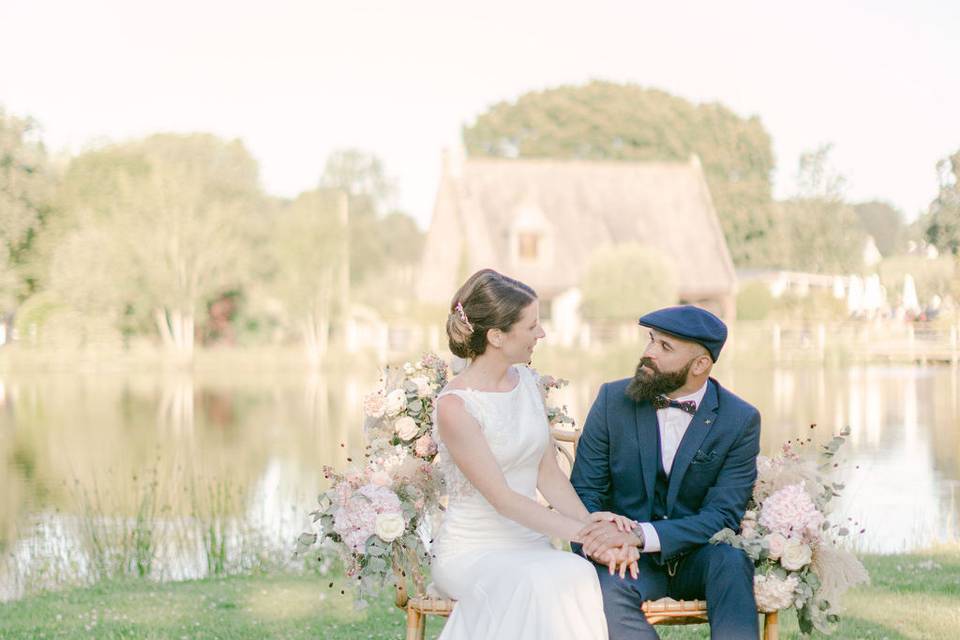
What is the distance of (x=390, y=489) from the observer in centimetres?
458

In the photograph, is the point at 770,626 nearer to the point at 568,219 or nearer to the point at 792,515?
the point at 792,515

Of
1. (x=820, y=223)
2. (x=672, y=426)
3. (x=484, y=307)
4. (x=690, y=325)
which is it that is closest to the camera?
(x=484, y=307)

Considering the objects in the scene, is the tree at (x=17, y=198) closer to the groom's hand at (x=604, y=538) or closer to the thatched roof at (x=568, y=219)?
the thatched roof at (x=568, y=219)

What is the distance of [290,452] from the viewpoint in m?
15.5

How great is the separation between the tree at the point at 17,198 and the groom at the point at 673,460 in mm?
36121

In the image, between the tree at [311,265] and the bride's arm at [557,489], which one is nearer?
the bride's arm at [557,489]

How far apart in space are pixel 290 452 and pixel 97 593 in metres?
8.62

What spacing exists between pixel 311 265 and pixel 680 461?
3163 centimetres

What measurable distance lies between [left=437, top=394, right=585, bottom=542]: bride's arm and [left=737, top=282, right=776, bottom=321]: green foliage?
33.2 meters

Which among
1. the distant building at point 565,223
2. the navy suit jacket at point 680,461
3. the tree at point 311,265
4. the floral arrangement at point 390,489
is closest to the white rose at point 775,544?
the navy suit jacket at point 680,461

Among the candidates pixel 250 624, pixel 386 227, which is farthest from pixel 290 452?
pixel 386 227

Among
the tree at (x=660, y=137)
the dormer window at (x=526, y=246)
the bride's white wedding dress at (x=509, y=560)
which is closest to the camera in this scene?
the bride's white wedding dress at (x=509, y=560)

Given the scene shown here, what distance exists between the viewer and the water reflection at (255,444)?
31.9 ft

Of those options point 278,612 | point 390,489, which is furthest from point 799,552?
point 278,612
